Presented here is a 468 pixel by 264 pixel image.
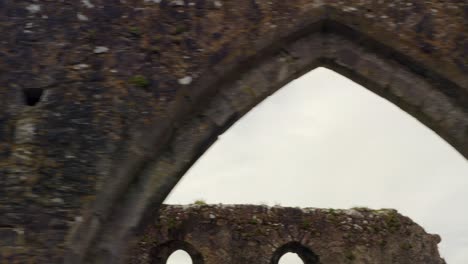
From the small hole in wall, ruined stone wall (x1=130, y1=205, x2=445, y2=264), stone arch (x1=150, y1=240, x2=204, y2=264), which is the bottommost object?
the small hole in wall

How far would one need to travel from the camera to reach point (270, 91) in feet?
14.0

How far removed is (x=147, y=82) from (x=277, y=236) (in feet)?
24.1

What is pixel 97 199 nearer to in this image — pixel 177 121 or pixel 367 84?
pixel 177 121

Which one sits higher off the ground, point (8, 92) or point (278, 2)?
point (278, 2)

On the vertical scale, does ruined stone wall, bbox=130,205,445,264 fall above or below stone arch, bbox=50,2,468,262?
above

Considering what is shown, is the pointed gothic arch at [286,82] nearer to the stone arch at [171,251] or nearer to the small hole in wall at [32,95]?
the small hole in wall at [32,95]

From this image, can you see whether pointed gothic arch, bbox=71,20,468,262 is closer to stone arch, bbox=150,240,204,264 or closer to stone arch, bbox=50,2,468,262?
stone arch, bbox=50,2,468,262

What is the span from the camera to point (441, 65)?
13.5 feet

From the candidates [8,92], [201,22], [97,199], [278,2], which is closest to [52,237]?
[97,199]

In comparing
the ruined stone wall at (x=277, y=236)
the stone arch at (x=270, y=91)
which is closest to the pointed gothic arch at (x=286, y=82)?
the stone arch at (x=270, y=91)

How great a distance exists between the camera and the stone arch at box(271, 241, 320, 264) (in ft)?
36.1

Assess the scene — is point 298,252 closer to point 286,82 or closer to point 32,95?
point 286,82

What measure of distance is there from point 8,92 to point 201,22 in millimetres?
1325

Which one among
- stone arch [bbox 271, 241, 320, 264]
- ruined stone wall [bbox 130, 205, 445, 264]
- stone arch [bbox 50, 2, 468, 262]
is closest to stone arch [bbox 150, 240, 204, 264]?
ruined stone wall [bbox 130, 205, 445, 264]
